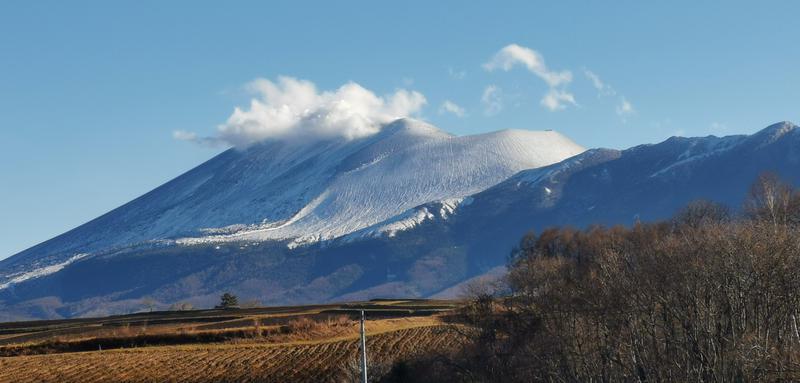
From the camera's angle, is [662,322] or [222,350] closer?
[662,322]

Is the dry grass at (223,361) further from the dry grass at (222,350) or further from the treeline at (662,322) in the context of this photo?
the treeline at (662,322)

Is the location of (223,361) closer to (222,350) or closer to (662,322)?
(222,350)

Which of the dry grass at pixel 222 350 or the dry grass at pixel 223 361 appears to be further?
the dry grass at pixel 222 350

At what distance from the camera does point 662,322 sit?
4853cm

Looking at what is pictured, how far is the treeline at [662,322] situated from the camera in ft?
134

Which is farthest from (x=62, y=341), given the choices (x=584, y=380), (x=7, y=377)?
(x=584, y=380)

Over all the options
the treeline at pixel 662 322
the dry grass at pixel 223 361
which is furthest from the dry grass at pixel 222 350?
the treeline at pixel 662 322

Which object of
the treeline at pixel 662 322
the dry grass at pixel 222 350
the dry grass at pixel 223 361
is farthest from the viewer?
the dry grass at pixel 222 350

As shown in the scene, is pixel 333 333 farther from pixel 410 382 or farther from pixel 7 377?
pixel 7 377

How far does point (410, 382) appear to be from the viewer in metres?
59.0

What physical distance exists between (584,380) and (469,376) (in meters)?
7.07

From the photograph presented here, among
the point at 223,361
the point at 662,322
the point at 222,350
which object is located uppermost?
the point at 662,322

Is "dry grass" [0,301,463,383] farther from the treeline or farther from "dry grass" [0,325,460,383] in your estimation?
the treeline

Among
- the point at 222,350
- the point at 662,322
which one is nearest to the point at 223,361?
the point at 222,350
